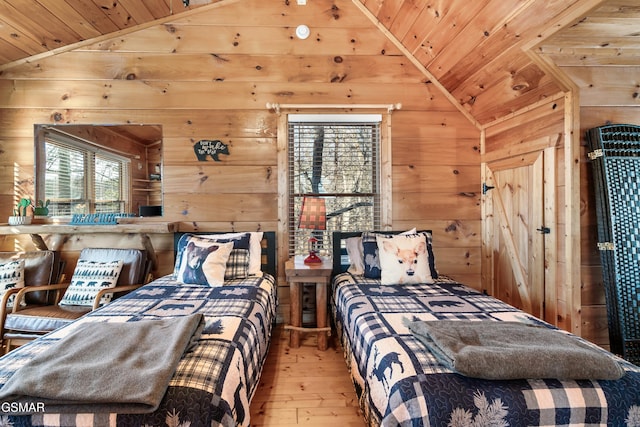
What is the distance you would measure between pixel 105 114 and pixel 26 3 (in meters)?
0.92

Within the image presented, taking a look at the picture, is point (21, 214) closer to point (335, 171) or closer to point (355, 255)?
point (335, 171)

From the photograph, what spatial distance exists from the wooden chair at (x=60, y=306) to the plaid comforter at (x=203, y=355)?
0.38m

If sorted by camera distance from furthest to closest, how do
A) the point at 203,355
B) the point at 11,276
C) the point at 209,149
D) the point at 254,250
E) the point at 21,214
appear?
1. the point at 209,149
2. the point at 21,214
3. the point at 254,250
4. the point at 11,276
5. the point at 203,355

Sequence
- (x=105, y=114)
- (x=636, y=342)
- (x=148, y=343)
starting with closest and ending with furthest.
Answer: (x=148, y=343)
(x=636, y=342)
(x=105, y=114)

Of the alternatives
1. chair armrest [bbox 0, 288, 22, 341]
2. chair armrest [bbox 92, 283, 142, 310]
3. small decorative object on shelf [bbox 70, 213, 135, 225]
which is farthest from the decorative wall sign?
chair armrest [bbox 0, 288, 22, 341]

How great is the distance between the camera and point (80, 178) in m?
3.01

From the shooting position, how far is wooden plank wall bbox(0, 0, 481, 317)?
296cm

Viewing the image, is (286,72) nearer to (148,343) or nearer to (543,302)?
(148,343)

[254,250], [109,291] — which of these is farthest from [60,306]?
[254,250]

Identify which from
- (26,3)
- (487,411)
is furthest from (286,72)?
(487,411)

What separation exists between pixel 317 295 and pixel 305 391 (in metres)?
0.75

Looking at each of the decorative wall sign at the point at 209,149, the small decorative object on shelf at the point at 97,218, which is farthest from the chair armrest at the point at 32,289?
the decorative wall sign at the point at 209,149

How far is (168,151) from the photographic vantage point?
3.01 metres

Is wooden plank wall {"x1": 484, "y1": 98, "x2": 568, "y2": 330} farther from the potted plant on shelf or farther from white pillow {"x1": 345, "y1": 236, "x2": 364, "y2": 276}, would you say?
the potted plant on shelf
